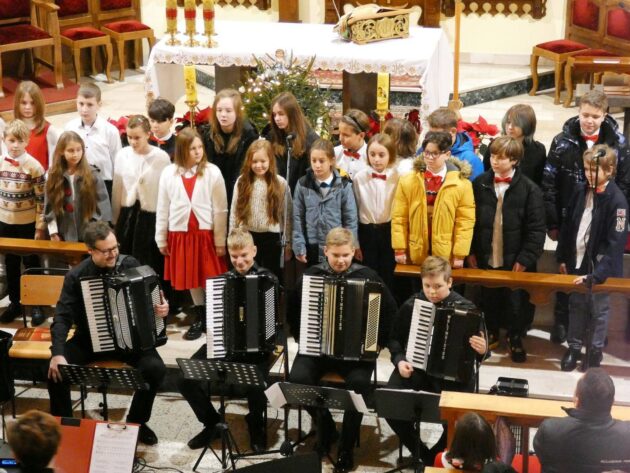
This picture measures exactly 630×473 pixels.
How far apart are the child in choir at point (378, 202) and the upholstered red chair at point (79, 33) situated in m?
6.27

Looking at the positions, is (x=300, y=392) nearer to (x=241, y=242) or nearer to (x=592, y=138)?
(x=241, y=242)

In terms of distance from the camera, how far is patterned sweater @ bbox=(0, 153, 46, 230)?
7.39m

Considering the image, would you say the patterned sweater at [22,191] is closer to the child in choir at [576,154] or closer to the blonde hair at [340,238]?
the blonde hair at [340,238]

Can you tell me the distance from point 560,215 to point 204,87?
20.4ft

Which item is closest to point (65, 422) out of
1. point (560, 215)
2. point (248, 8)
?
point (560, 215)

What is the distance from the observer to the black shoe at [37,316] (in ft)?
24.9

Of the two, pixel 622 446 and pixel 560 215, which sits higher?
pixel 560 215

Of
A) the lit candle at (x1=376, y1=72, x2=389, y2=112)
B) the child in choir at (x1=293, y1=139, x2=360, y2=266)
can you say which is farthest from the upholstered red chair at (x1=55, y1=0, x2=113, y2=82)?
the child in choir at (x1=293, y1=139, x2=360, y2=266)

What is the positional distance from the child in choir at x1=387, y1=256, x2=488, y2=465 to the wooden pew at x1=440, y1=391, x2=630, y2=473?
342 mm

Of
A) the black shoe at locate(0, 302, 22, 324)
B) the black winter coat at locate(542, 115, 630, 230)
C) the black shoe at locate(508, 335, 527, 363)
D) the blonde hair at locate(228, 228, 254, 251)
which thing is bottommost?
the black shoe at locate(508, 335, 527, 363)

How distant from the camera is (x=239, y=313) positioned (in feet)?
20.8

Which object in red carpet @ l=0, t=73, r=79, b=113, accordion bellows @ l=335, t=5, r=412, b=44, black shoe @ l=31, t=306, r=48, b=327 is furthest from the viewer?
red carpet @ l=0, t=73, r=79, b=113

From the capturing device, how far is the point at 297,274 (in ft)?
24.2

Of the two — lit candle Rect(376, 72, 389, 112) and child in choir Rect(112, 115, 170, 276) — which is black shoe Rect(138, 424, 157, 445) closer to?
child in choir Rect(112, 115, 170, 276)
